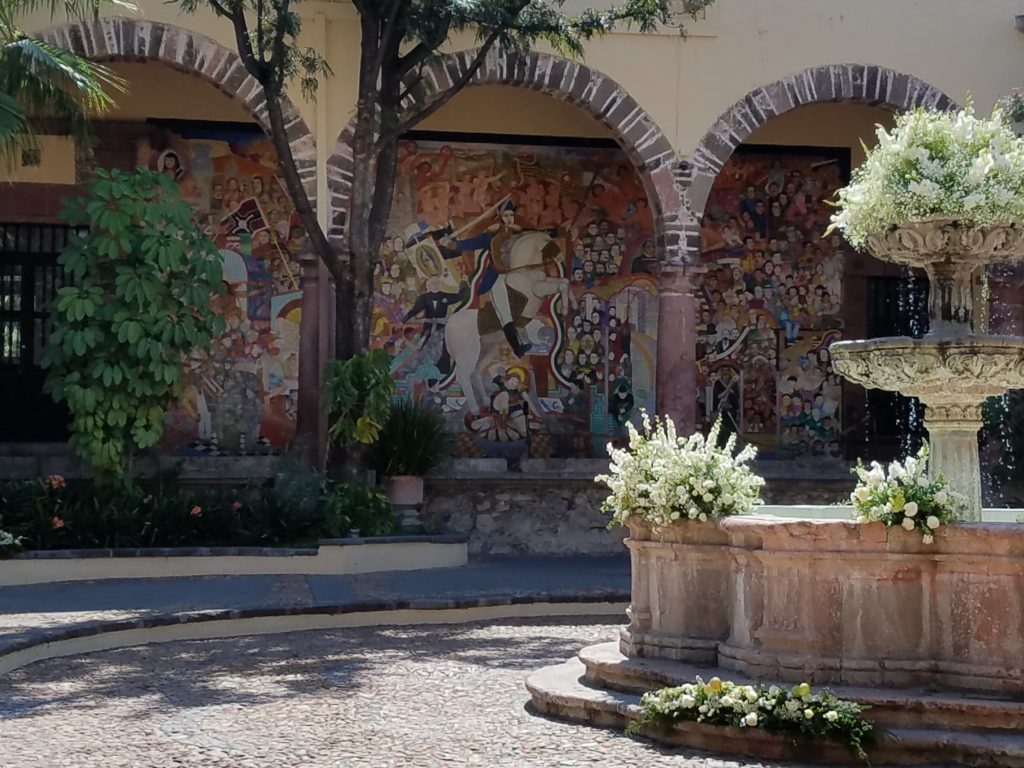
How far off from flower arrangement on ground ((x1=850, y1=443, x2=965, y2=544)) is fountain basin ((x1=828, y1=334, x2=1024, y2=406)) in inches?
22.3

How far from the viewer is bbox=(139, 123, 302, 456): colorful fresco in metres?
16.3

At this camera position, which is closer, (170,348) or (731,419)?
(170,348)

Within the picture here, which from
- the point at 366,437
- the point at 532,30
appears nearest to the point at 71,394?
the point at 366,437

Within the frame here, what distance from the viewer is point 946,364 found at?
6801 millimetres

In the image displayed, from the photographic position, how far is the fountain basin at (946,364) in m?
→ 6.78

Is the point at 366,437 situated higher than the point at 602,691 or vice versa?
the point at 366,437

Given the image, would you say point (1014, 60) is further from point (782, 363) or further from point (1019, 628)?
point (1019, 628)

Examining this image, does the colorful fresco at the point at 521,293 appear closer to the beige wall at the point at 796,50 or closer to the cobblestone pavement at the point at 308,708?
the beige wall at the point at 796,50

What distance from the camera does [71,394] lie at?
12.9 metres

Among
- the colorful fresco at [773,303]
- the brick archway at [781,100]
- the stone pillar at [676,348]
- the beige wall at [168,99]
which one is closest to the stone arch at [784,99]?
the brick archway at [781,100]

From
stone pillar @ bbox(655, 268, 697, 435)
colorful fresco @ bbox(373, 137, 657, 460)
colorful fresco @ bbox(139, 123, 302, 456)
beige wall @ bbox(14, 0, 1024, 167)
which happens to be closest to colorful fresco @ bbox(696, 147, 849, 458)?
colorful fresco @ bbox(373, 137, 657, 460)

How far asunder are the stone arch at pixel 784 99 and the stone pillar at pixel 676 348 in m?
0.36

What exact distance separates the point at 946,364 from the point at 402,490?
→ 8.07 meters

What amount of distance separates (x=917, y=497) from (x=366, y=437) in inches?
312
